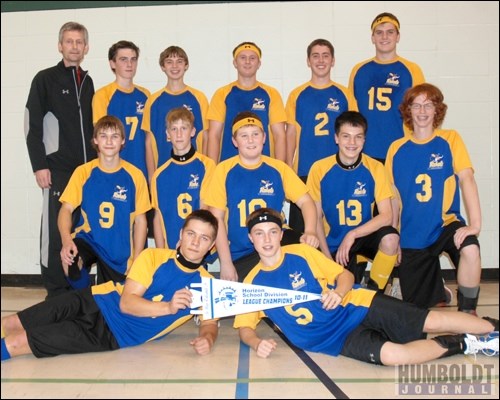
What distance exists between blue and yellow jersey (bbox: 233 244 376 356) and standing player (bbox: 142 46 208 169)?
195cm

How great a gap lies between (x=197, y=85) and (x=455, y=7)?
283cm

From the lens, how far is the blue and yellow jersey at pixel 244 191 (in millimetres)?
4574

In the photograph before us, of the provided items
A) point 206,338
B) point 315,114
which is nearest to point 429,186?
point 315,114

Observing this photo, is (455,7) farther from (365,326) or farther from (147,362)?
(147,362)

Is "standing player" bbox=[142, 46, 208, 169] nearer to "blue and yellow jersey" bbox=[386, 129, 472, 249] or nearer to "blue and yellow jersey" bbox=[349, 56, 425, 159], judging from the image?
"blue and yellow jersey" bbox=[349, 56, 425, 159]

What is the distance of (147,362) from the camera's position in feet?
12.2

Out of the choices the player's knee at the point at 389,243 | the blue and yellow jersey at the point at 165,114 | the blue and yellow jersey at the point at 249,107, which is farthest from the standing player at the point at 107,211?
the player's knee at the point at 389,243

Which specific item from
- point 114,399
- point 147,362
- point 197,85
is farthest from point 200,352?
point 197,85

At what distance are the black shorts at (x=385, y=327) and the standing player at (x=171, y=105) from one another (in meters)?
2.43

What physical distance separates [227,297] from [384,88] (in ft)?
8.74

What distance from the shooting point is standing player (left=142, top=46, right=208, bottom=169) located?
17.8ft

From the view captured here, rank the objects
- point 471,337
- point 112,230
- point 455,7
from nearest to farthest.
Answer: point 471,337
point 112,230
point 455,7

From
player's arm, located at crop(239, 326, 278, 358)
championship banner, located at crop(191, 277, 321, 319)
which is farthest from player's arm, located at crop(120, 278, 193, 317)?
player's arm, located at crop(239, 326, 278, 358)

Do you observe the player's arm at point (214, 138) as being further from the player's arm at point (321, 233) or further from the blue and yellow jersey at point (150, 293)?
the blue and yellow jersey at point (150, 293)
